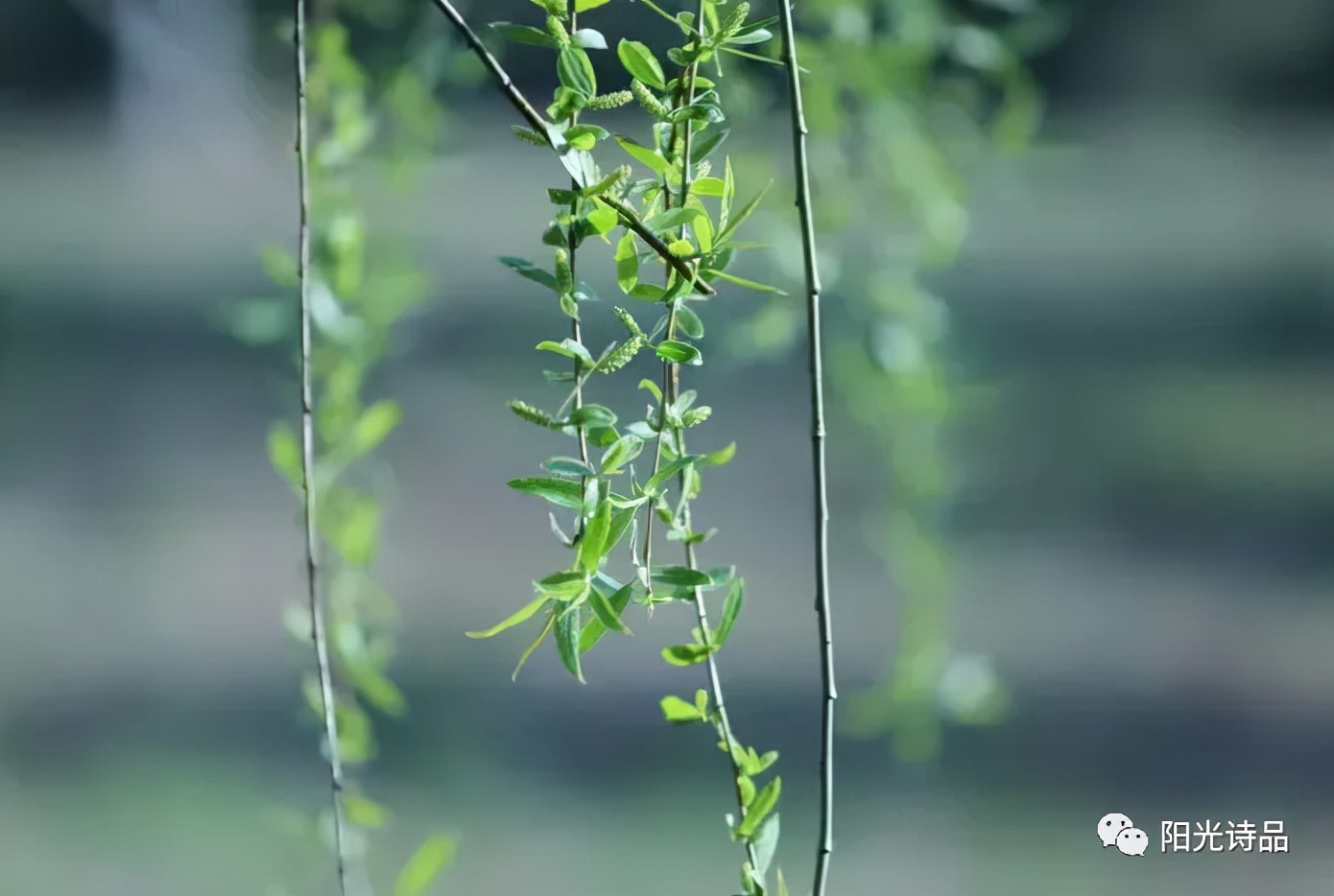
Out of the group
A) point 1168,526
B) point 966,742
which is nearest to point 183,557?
point 966,742

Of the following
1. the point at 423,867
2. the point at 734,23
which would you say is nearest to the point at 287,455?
the point at 423,867

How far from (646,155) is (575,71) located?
38 millimetres

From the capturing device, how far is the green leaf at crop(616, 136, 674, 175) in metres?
0.35

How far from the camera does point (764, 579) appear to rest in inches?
26.3

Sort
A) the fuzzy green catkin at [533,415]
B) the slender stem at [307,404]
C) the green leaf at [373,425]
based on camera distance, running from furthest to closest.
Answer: the green leaf at [373,425] → the slender stem at [307,404] → the fuzzy green catkin at [533,415]

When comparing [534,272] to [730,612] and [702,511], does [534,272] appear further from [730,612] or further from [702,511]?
[702,511]

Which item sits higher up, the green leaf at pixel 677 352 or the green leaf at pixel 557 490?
the green leaf at pixel 677 352

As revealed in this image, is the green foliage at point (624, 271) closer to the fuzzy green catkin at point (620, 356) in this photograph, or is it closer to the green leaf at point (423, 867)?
the fuzzy green catkin at point (620, 356)

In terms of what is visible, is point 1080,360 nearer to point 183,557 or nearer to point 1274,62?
point 1274,62

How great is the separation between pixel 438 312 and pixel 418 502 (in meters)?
0.13

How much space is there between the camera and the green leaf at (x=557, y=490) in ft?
1.13

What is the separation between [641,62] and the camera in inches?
A: 13.6

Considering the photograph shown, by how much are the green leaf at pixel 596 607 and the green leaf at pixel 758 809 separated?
4.2 inches

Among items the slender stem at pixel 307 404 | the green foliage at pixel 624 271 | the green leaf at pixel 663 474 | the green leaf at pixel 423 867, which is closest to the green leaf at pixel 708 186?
the green foliage at pixel 624 271
